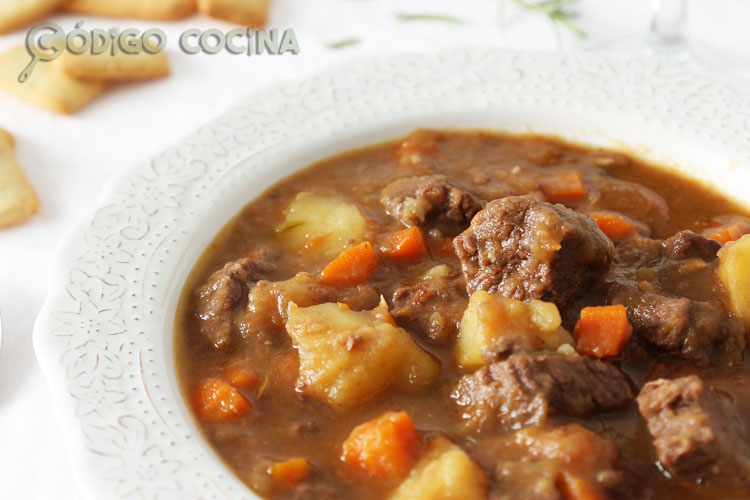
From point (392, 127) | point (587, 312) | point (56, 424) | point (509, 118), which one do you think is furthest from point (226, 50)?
point (587, 312)

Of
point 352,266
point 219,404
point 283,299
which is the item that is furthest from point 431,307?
point 219,404

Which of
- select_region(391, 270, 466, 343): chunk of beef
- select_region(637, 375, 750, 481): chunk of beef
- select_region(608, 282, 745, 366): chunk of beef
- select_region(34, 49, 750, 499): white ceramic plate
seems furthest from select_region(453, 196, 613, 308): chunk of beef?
select_region(34, 49, 750, 499): white ceramic plate

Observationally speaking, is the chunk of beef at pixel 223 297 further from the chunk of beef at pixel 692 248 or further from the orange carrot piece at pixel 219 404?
the chunk of beef at pixel 692 248

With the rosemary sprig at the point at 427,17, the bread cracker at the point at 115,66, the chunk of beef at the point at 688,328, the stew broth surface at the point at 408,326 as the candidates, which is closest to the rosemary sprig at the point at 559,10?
the rosemary sprig at the point at 427,17

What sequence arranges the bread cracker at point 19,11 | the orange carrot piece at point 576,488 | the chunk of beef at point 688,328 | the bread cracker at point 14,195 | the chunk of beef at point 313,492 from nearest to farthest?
1. the orange carrot piece at point 576,488
2. the chunk of beef at point 313,492
3. the chunk of beef at point 688,328
4. the bread cracker at point 14,195
5. the bread cracker at point 19,11

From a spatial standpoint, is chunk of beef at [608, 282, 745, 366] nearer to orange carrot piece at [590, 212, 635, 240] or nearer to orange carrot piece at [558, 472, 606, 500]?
orange carrot piece at [590, 212, 635, 240]

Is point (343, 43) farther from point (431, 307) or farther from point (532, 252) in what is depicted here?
point (532, 252)
